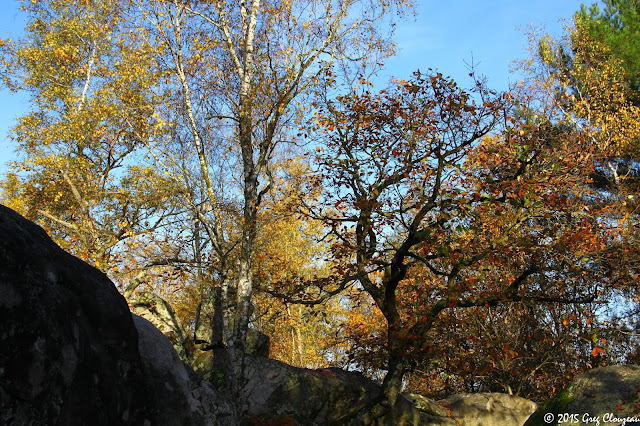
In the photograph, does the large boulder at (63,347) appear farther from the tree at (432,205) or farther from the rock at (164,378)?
the tree at (432,205)

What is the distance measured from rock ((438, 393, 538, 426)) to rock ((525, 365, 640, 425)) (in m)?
4.41

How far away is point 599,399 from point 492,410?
18.8ft

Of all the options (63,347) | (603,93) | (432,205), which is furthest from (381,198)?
(603,93)

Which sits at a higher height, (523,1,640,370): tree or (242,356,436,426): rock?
(523,1,640,370): tree

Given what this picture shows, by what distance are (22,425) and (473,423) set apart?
1265cm

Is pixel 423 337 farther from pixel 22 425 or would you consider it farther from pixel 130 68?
pixel 130 68

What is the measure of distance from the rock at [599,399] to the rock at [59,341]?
22.9 feet

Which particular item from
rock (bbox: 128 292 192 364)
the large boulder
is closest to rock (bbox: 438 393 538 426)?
rock (bbox: 128 292 192 364)

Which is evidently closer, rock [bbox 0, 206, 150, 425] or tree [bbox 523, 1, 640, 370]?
rock [bbox 0, 206, 150, 425]

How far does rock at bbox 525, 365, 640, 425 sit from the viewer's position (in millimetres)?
7836

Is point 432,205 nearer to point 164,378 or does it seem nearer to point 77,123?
point 164,378

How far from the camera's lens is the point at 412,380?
76.9ft

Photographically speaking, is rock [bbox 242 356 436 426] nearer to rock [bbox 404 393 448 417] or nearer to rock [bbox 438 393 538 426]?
rock [bbox 404 393 448 417]

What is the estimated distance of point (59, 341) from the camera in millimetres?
3760
